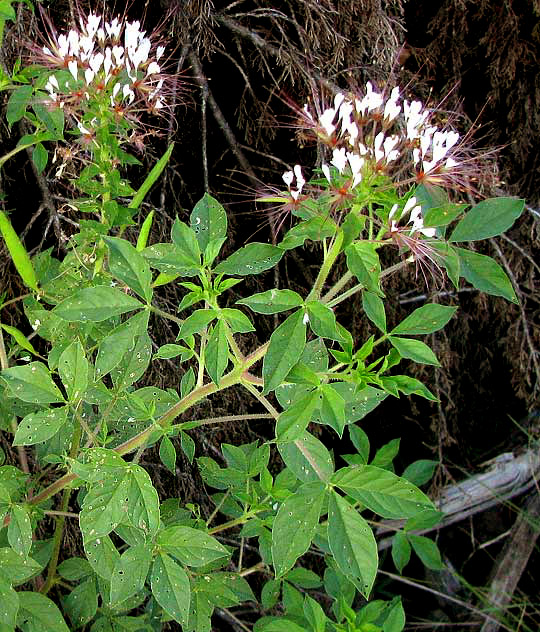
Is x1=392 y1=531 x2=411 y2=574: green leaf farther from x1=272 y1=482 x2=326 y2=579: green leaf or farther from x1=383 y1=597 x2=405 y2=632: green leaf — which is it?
x1=272 y1=482 x2=326 y2=579: green leaf

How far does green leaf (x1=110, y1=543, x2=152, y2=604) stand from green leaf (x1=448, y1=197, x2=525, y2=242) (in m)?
0.51

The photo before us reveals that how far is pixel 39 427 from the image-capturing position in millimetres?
806

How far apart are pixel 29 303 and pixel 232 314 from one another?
0.47 metres

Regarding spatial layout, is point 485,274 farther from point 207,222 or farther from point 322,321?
point 207,222

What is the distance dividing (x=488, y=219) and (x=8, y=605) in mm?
700

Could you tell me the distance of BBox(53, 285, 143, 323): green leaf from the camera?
2.38 feet

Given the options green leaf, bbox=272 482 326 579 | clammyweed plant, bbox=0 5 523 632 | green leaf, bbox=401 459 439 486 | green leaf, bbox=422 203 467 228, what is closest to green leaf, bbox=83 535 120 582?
clammyweed plant, bbox=0 5 523 632

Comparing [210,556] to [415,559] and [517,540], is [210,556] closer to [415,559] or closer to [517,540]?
[517,540]

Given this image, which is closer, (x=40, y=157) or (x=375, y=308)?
(x=375, y=308)

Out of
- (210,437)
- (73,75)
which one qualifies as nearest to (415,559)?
(210,437)

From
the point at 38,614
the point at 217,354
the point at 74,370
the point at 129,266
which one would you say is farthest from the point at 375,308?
the point at 38,614

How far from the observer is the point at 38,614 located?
893mm

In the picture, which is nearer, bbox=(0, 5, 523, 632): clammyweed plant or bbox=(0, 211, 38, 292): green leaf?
bbox=(0, 5, 523, 632): clammyweed plant

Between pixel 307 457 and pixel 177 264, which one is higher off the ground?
pixel 177 264
